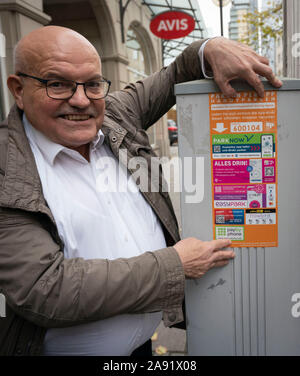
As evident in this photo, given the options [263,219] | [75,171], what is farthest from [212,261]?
[75,171]

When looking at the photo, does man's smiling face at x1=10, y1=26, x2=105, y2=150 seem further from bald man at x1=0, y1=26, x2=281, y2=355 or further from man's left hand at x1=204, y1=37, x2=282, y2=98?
man's left hand at x1=204, y1=37, x2=282, y2=98

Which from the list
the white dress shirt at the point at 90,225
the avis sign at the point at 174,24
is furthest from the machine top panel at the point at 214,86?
the avis sign at the point at 174,24

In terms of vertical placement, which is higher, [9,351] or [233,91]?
[233,91]

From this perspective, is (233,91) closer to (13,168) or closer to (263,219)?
(263,219)

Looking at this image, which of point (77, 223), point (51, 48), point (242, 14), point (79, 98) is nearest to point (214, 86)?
point (79, 98)

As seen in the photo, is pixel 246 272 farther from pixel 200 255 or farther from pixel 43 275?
pixel 43 275

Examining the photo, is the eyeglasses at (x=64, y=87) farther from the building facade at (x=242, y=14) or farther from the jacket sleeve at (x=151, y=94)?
the building facade at (x=242, y=14)

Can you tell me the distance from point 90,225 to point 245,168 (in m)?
0.67

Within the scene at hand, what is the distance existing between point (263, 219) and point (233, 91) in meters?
0.54

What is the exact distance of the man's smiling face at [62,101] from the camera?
1.18m

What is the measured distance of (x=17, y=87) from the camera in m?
1.27

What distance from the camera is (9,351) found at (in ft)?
3.80

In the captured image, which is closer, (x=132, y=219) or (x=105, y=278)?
(x=105, y=278)

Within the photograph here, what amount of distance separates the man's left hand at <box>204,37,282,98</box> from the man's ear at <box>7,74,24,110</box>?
778 millimetres
